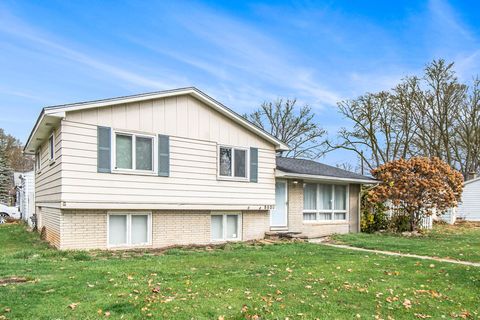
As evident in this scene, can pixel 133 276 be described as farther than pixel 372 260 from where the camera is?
No

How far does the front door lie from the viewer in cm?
1605

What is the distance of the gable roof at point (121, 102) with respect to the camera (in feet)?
35.4

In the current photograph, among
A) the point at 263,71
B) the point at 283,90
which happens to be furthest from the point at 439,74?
the point at 263,71

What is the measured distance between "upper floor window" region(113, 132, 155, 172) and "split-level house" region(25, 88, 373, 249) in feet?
0.10

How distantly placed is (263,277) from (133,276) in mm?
2544

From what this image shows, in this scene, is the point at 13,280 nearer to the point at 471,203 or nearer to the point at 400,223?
the point at 400,223

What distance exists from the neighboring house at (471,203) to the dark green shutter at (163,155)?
2649 centimetres

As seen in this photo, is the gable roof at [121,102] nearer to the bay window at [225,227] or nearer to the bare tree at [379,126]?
the bay window at [225,227]

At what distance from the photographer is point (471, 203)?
30656mm

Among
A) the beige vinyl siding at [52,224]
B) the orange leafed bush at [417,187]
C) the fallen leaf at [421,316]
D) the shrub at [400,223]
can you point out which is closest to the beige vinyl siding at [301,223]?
the orange leafed bush at [417,187]

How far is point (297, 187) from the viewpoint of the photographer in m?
16.5

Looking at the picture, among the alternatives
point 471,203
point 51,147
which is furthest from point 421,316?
point 471,203

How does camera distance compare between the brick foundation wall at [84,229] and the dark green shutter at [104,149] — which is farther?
the dark green shutter at [104,149]

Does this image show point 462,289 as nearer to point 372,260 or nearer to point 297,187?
point 372,260
